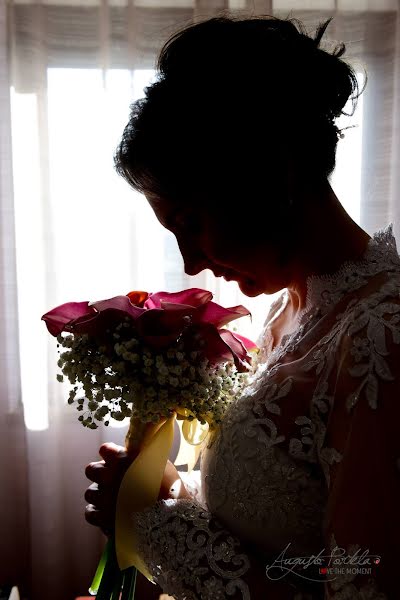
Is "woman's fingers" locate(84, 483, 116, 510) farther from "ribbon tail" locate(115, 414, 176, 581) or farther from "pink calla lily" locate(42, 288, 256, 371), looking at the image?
"pink calla lily" locate(42, 288, 256, 371)

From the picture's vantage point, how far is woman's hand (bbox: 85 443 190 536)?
909mm

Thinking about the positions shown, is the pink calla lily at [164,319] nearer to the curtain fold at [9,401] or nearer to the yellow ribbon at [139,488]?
the yellow ribbon at [139,488]

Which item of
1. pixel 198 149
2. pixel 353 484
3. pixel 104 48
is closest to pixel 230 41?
pixel 198 149

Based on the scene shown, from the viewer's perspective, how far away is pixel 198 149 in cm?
82

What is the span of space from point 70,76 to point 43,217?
1.56ft

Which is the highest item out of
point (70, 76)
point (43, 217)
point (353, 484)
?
point (70, 76)

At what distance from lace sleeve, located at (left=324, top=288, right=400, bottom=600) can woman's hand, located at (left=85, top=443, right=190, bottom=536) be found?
0.35m

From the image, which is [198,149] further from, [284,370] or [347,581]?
[347,581]

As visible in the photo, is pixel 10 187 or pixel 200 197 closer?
pixel 200 197

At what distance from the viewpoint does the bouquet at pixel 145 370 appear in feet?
2.58

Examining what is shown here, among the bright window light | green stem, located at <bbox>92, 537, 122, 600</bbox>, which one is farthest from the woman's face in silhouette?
the bright window light

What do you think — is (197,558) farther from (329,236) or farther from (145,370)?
(329,236)

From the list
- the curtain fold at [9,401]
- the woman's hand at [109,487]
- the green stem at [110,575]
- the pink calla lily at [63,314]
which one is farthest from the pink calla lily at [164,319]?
the curtain fold at [9,401]

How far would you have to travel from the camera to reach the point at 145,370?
30.4 inches
